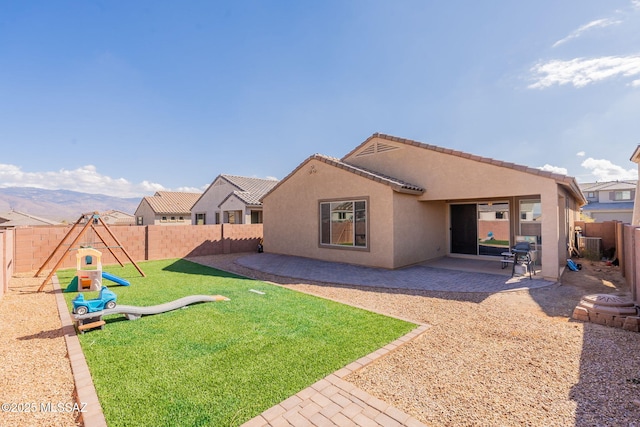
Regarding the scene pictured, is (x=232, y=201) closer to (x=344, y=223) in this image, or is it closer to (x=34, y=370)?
(x=344, y=223)

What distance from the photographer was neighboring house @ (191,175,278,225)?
24.5 meters

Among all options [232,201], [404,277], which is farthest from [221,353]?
[232,201]

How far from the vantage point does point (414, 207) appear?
12.2 meters

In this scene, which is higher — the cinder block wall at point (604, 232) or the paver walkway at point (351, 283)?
the cinder block wall at point (604, 232)

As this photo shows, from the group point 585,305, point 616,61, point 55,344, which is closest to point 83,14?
point 55,344

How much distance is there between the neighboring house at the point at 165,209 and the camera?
36431mm

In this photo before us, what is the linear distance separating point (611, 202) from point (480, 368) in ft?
170

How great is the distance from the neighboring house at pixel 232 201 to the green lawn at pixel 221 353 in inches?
673

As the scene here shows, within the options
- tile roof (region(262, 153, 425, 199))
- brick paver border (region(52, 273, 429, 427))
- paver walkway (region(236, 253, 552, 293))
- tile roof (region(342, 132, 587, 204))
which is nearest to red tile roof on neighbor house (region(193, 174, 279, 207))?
tile roof (region(262, 153, 425, 199))

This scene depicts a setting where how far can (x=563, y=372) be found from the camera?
3.82 m

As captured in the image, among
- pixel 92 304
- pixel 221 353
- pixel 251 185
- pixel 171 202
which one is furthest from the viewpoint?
pixel 171 202

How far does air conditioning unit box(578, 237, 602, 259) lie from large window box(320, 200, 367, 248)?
12298 millimetres

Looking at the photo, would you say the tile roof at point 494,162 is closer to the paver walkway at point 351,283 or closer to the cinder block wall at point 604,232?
the paver walkway at point 351,283

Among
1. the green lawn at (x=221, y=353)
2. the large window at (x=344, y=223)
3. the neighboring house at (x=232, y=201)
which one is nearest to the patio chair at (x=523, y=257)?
the large window at (x=344, y=223)
